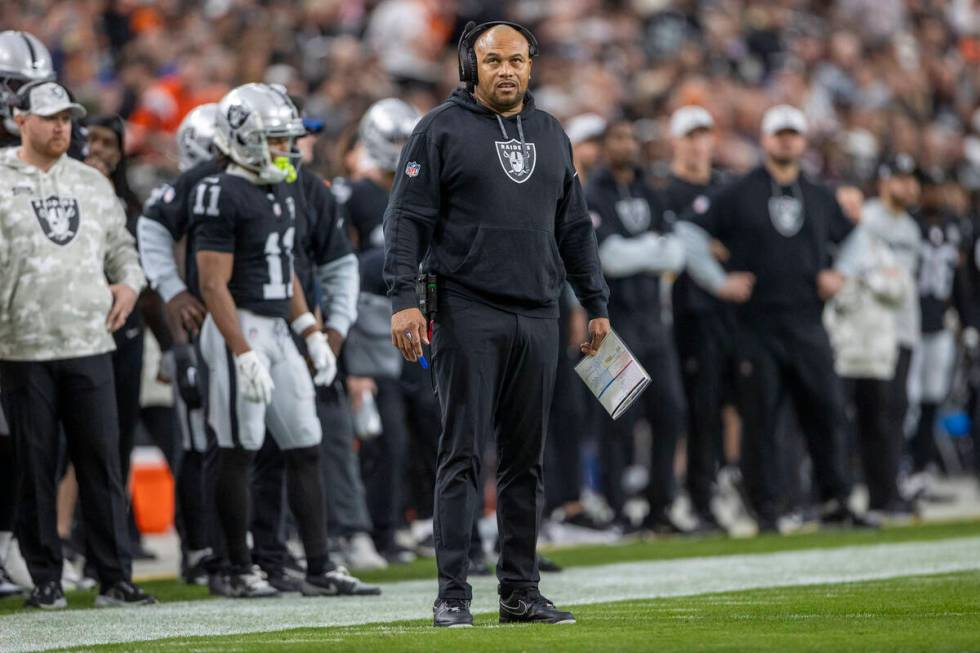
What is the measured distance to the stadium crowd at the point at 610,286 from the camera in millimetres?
9906

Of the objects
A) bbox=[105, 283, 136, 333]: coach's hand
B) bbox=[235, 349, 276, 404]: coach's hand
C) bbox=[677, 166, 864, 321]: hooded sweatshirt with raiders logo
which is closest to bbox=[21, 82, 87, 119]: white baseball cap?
bbox=[105, 283, 136, 333]: coach's hand

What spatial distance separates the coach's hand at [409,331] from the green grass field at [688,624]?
3.27 feet

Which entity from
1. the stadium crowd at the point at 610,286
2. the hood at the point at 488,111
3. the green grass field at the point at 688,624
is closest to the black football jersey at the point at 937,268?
the stadium crowd at the point at 610,286

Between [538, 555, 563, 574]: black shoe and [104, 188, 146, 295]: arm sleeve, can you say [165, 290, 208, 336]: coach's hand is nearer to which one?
[104, 188, 146, 295]: arm sleeve

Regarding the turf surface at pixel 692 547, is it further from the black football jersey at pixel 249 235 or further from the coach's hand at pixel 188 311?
the black football jersey at pixel 249 235

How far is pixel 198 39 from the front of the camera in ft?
57.0

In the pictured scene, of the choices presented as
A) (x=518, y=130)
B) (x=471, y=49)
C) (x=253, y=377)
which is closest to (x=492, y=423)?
(x=518, y=130)

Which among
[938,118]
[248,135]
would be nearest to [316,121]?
[248,135]

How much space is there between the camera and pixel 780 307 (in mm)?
12430

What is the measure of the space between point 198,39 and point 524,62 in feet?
35.6

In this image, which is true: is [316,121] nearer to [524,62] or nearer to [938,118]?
[524,62]

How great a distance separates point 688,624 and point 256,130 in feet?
10.7

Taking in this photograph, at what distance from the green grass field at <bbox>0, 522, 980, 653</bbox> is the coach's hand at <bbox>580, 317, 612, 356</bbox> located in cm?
103

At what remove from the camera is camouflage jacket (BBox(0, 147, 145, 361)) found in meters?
8.44
